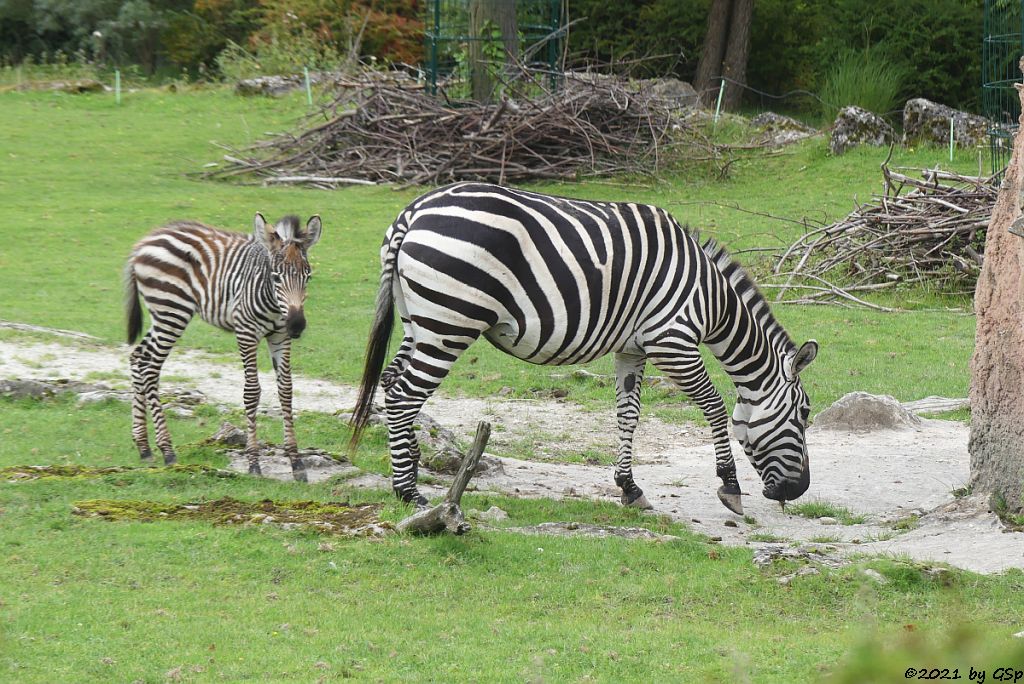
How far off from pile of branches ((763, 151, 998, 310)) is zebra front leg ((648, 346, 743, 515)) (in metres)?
8.01

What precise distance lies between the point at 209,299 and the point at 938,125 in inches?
772

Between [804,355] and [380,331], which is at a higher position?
[380,331]

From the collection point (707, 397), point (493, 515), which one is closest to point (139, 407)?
point (493, 515)

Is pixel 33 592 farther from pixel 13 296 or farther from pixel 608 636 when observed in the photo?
pixel 13 296

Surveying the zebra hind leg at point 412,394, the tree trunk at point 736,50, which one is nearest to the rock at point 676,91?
the tree trunk at point 736,50

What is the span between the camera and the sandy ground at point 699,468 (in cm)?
805

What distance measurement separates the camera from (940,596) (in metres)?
6.50

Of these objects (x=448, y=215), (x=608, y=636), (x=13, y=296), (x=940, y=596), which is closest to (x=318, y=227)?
(x=448, y=215)

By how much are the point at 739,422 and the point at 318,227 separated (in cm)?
356

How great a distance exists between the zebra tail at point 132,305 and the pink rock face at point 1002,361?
6664 mm

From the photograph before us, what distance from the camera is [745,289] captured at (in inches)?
357

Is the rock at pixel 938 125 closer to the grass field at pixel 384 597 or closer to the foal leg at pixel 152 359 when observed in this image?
the grass field at pixel 384 597

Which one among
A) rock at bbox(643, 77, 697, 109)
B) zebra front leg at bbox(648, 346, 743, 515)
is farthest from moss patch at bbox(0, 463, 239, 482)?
rock at bbox(643, 77, 697, 109)

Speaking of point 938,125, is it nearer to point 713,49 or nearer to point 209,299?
point 713,49
